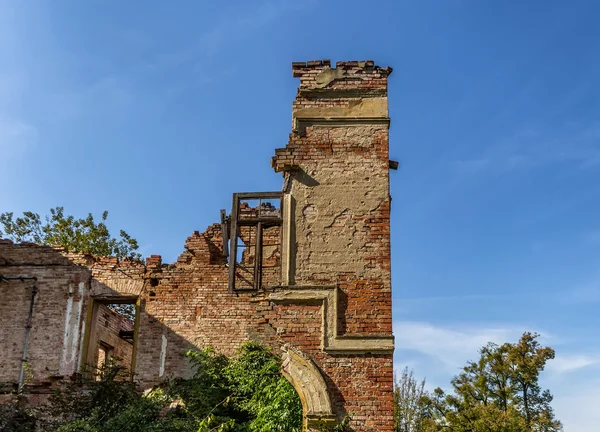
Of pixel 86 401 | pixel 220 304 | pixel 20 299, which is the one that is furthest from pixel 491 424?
pixel 20 299

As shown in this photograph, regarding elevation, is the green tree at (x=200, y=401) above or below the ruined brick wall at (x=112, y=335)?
below

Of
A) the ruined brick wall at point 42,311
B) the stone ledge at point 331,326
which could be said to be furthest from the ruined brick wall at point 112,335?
the stone ledge at point 331,326

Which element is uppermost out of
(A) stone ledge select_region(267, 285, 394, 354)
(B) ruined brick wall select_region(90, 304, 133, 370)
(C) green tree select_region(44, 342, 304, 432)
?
(B) ruined brick wall select_region(90, 304, 133, 370)

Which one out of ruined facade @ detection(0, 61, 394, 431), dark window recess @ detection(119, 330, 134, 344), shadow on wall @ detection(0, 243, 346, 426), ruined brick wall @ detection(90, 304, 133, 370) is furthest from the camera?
dark window recess @ detection(119, 330, 134, 344)

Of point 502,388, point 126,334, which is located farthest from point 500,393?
point 126,334

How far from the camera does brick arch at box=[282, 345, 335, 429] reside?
28.9ft

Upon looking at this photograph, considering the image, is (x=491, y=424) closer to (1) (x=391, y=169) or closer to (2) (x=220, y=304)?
(2) (x=220, y=304)

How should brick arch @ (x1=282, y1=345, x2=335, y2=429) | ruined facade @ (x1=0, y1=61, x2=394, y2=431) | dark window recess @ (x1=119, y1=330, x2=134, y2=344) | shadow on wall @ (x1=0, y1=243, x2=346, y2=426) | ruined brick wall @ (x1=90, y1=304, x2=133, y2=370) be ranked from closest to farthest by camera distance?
brick arch @ (x1=282, y1=345, x2=335, y2=429) < ruined facade @ (x1=0, y1=61, x2=394, y2=431) < shadow on wall @ (x1=0, y1=243, x2=346, y2=426) < ruined brick wall @ (x1=90, y1=304, x2=133, y2=370) < dark window recess @ (x1=119, y1=330, x2=134, y2=344)

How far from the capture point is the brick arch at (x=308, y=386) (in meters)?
8.80

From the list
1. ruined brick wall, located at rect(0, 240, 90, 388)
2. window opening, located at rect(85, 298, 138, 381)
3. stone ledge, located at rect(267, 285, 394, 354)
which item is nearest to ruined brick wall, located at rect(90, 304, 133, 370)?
window opening, located at rect(85, 298, 138, 381)

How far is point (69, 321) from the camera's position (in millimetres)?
14812

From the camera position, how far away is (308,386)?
902 centimetres

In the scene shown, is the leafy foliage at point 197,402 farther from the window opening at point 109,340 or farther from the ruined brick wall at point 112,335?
the ruined brick wall at point 112,335

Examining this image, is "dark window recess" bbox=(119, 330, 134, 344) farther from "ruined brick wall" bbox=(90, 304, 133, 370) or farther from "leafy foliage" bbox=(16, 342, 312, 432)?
"leafy foliage" bbox=(16, 342, 312, 432)
